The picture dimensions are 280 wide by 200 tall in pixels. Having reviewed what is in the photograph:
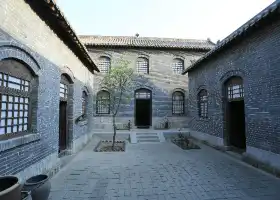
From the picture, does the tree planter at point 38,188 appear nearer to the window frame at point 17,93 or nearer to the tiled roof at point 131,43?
the window frame at point 17,93

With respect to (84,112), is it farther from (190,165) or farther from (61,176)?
(190,165)

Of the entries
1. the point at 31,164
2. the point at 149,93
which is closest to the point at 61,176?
the point at 31,164

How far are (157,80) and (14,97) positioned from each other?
12.8m

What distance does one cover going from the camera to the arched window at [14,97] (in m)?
4.33

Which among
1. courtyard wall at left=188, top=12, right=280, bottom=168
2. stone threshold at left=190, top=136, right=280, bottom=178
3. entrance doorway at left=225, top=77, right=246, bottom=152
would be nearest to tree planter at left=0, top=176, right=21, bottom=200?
stone threshold at left=190, top=136, right=280, bottom=178

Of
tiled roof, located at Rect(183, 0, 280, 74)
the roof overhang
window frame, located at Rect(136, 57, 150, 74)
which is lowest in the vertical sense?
the roof overhang

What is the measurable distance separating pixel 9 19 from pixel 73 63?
4751 mm

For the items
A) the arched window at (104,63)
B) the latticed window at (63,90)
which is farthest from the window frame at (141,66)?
the latticed window at (63,90)

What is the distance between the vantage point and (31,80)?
5527 millimetres

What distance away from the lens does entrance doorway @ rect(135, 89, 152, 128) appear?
54.9 feet

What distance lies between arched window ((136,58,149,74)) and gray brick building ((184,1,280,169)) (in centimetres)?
583

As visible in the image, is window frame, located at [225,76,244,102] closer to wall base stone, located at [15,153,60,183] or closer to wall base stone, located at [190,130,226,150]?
wall base stone, located at [190,130,226,150]

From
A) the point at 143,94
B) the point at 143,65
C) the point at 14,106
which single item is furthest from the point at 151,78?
the point at 14,106

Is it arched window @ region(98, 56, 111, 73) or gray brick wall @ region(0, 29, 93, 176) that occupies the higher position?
arched window @ region(98, 56, 111, 73)
